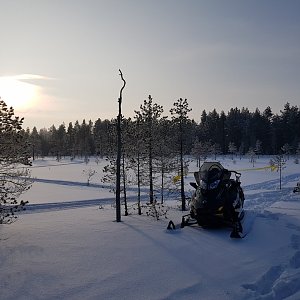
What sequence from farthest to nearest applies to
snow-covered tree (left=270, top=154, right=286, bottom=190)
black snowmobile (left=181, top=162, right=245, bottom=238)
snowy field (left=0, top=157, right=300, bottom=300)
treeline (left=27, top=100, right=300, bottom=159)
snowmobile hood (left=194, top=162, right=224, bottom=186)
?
treeline (left=27, top=100, right=300, bottom=159), snow-covered tree (left=270, top=154, right=286, bottom=190), snowmobile hood (left=194, top=162, right=224, bottom=186), black snowmobile (left=181, top=162, right=245, bottom=238), snowy field (left=0, top=157, right=300, bottom=300)

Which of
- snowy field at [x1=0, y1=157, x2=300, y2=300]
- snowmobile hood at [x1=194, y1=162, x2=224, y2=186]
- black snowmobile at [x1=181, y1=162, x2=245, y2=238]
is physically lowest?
snowy field at [x1=0, y1=157, x2=300, y2=300]

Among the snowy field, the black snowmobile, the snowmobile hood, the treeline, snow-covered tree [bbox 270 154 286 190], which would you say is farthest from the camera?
the treeline

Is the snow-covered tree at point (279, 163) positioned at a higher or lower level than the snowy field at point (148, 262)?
higher

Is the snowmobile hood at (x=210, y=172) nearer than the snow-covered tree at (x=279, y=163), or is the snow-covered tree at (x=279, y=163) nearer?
the snowmobile hood at (x=210, y=172)

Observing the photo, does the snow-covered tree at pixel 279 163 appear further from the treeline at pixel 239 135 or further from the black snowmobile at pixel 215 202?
the black snowmobile at pixel 215 202

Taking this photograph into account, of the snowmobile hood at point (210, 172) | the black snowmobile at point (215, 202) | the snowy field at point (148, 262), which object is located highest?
the snowmobile hood at point (210, 172)

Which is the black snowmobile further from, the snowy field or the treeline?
the treeline

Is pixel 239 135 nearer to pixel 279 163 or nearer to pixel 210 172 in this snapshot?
pixel 279 163

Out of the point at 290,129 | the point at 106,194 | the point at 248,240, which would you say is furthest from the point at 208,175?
the point at 290,129

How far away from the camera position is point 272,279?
8250 mm

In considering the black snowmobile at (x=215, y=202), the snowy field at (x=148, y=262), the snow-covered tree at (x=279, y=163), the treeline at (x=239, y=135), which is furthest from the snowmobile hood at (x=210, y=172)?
the treeline at (x=239, y=135)

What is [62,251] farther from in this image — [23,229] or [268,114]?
[268,114]

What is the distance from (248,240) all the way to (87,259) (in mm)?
5745

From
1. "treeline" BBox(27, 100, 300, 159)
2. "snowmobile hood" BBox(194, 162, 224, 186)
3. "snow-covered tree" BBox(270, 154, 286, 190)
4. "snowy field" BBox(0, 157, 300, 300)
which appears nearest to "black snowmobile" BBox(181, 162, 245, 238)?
"snowmobile hood" BBox(194, 162, 224, 186)
